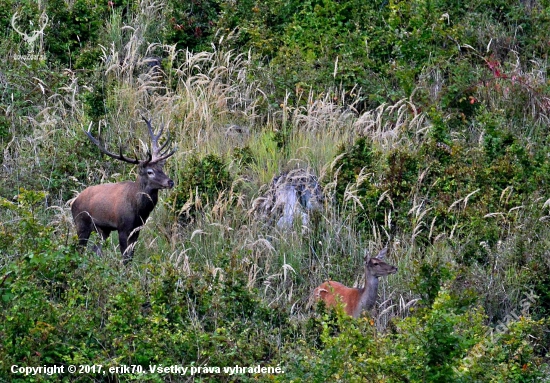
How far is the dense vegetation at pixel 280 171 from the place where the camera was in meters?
8.43

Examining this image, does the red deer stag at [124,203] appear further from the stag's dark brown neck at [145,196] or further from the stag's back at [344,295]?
the stag's back at [344,295]

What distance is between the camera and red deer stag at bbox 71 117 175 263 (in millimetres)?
11312

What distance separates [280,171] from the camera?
41.7ft

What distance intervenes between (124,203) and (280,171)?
2.10 m

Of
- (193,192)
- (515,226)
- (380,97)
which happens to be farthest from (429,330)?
(380,97)

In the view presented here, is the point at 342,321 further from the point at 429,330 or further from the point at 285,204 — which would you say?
the point at 285,204

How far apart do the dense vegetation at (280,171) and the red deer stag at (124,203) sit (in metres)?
0.25

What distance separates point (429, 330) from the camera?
7.41 meters

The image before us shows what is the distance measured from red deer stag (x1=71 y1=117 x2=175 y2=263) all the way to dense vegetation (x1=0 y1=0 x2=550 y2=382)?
0.25m

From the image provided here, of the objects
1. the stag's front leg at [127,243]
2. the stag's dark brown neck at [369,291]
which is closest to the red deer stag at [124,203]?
the stag's front leg at [127,243]

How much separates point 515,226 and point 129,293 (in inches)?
183

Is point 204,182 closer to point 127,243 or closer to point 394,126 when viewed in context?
point 127,243

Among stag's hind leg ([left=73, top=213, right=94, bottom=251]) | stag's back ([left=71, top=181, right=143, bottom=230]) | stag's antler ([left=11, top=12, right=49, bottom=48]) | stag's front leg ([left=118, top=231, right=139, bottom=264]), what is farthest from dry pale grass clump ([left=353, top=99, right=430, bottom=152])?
stag's antler ([left=11, top=12, right=49, bottom=48])

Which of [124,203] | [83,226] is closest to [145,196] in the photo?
[124,203]
